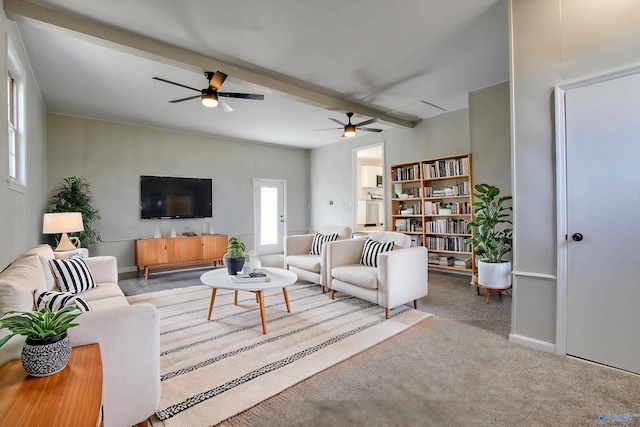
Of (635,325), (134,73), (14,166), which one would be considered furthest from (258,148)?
(635,325)

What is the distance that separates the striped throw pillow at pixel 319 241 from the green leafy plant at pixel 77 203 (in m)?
3.64

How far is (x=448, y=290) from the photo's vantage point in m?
4.15

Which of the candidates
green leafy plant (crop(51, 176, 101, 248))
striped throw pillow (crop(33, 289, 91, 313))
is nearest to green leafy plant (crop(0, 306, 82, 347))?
striped throw pillow (crop(33, 289, 91, 313))

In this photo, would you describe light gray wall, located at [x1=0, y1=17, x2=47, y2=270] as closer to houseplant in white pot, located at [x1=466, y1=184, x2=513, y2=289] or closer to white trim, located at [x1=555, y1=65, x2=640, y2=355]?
white trim, located at [x1=555, y1=65, x2=640, y2=355]

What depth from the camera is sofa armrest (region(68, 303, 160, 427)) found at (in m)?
1.44

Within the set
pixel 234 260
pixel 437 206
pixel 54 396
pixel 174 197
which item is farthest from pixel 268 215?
pixel 54 396

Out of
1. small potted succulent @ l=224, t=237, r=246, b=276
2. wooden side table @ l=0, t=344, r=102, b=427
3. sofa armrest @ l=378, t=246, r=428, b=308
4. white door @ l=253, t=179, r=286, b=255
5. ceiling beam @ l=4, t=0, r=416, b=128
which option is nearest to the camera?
wooden side table @ l=0, t=344, r=102, b=427

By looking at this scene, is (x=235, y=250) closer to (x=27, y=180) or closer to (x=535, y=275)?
(x=27, y=180)

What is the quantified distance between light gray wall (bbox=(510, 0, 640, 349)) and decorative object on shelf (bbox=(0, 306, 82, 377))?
2.95 meters

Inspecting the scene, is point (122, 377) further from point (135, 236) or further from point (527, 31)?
point (135, 236)

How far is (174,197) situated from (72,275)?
362cm

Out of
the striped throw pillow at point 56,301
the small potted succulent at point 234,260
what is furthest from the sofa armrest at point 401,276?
the striped throw pillow at point 56,301

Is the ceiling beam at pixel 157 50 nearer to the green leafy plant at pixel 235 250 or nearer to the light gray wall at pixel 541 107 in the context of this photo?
the green leafy plant at pixel 235 250

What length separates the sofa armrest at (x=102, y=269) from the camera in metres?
3.15
